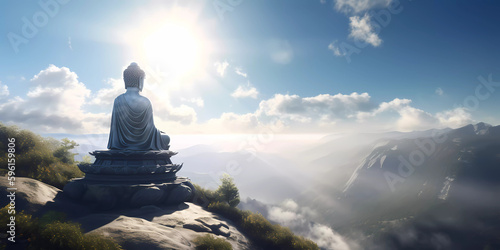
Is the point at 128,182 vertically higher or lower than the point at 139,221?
higher

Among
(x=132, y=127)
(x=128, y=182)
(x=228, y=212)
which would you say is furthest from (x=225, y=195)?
(x=132, y=127)

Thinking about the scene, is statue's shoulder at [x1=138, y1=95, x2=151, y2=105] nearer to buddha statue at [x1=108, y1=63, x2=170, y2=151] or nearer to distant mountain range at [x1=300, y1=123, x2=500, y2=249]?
buddha statue at [x1=108, y1=63, x2=170, y2=151]

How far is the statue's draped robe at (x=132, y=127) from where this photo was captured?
1914 cm

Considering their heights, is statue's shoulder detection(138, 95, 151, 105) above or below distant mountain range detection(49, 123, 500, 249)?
above

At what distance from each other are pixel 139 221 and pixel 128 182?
5.30m

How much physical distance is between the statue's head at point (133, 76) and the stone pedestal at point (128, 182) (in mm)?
6518

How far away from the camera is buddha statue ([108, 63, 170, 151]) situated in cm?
1919

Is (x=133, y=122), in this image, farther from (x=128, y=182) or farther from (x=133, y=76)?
(x=128, y=182)

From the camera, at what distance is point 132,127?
63.4 feet

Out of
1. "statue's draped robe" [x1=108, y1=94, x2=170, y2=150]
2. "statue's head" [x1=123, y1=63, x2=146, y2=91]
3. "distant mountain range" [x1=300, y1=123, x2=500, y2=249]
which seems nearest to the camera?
"statue's draped robe" [x1=108, y1=94, x2=170, y2=150]

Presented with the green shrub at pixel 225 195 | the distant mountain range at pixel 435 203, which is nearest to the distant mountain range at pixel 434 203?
the distant mountain range at pixel 435 203

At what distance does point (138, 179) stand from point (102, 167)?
2.55 metres

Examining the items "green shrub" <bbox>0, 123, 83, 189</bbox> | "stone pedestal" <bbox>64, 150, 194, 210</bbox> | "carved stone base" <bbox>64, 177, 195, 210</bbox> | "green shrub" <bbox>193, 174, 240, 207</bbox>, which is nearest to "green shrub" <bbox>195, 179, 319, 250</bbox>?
"green shrub" <bbox>193, 174, 240, 207</bbox>

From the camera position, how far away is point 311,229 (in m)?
178
